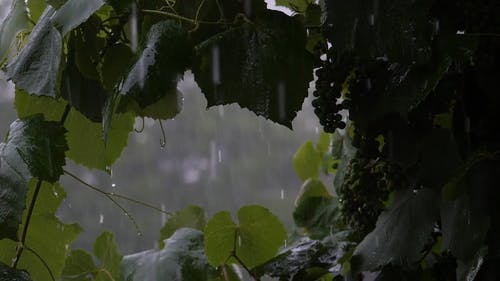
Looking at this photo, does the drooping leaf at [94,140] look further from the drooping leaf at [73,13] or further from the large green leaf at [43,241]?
the drooping leaf at [73,13]

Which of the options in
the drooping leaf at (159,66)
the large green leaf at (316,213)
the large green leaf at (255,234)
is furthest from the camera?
the large green leaf at (316,213)

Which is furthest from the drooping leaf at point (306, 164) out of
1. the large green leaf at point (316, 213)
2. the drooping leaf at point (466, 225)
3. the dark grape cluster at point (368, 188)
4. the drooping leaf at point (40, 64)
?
the drooping leaf at point (40, 64)

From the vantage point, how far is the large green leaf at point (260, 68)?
528mm

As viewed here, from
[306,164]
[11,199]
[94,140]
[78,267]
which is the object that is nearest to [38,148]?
[11,199]

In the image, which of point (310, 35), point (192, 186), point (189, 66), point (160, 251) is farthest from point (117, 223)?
point (189, 66)

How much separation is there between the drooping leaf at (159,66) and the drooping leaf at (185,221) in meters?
0.37

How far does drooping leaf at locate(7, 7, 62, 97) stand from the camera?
1.74ft

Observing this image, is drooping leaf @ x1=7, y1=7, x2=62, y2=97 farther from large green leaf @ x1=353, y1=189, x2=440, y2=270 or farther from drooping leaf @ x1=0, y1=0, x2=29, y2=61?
large green leaf @ x1=353, y1=189, x2=440, y2=270

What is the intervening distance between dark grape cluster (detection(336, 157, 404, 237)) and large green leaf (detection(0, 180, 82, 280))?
29 cm

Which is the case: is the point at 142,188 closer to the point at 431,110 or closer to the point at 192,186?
the point at 192,186

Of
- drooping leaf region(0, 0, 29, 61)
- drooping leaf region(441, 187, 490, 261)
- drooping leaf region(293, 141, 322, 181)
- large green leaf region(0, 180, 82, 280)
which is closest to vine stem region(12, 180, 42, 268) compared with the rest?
large green leaf region(0, 180, 82, 280)

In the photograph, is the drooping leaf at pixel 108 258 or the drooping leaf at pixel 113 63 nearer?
the drooping leaf at pixel 113 63

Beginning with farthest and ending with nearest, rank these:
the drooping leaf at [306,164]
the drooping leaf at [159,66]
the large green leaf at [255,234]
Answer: the drooping leaf at [306,164]
the large green leaf at [255,234]
the drooping leaf at [159,66]

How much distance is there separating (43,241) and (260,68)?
0.97 ft
